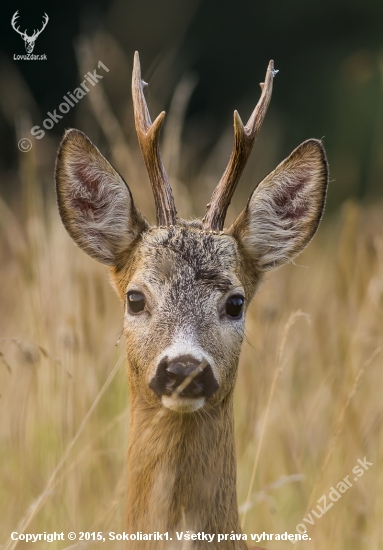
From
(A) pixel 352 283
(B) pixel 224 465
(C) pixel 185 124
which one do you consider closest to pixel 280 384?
(A) pixel 352 283

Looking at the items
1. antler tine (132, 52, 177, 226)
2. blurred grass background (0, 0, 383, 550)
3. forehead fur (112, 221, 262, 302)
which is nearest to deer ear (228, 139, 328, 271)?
forehead fur (112, 221, 262, 302)

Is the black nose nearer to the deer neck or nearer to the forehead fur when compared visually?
the deer neck

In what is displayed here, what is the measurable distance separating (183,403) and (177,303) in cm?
48

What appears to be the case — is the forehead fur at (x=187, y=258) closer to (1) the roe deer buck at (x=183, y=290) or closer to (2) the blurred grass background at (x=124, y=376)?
(1) the roe deer buck at (x=183, y=290)

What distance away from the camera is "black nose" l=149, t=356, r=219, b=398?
134 inches

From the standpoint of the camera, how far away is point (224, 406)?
13.0ft

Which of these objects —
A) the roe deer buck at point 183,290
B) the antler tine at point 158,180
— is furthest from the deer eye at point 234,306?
the antler tine at point 158,180

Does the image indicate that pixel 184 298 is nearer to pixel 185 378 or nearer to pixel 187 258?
pixel 187 258

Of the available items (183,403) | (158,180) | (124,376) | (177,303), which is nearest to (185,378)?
(183,403)

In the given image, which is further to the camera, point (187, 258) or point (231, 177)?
point (231, 177)

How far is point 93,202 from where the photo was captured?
4340 mm

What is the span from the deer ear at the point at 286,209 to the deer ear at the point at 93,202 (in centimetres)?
50

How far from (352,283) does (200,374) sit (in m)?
2.91

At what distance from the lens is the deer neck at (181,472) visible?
3826 millimetres
